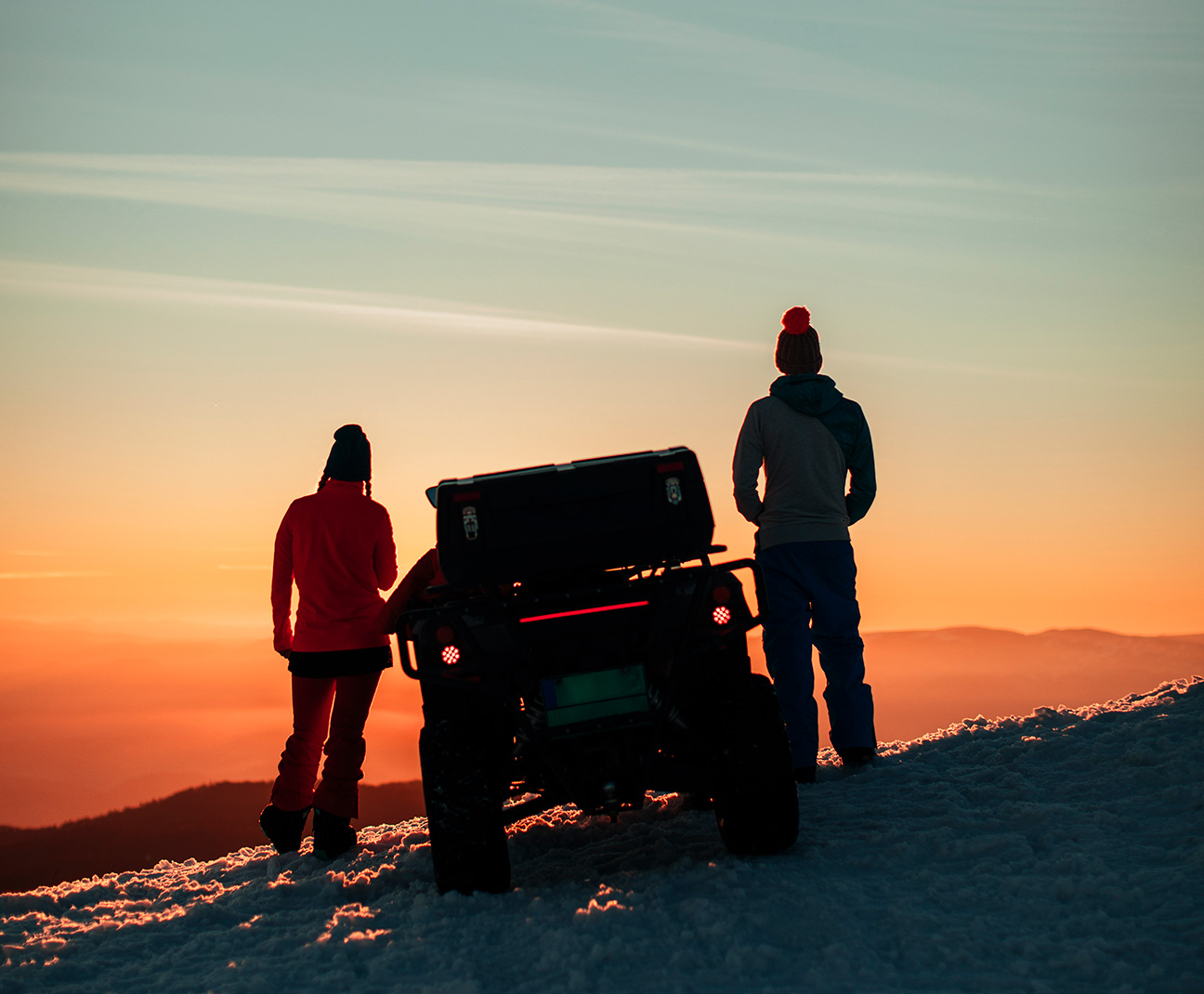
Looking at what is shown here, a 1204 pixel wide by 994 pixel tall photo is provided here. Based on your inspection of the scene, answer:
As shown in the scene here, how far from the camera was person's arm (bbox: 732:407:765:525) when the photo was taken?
665 centimetres

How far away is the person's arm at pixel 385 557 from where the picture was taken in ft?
22.0

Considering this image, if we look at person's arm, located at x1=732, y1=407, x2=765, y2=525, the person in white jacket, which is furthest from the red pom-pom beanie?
person's arm, located at x1=732, y1=407, x2=765, y2=525

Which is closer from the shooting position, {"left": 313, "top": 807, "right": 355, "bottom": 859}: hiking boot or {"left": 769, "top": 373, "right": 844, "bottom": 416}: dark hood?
{"left": 313, "top": 807, "right": 355, "bottom": 859}: hiking boot

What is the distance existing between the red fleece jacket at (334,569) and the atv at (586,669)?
1.75 meters

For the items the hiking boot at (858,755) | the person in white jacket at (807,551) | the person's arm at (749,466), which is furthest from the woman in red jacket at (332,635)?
the hiking boot at (858,755)

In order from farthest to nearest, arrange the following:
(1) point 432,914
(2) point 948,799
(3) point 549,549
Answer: (2) point 948,799
(3) point 549,549
(1) point 432,914

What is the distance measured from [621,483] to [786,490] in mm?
2082

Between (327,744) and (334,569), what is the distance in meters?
1.13

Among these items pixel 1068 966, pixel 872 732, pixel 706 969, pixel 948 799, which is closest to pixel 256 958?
pixel 706 969

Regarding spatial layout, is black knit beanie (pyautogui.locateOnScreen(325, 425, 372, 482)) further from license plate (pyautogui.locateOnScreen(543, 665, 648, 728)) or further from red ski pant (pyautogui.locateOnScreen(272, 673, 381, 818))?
license plate (pyautogui.locateOnScreen(543, 665, 648, 728))

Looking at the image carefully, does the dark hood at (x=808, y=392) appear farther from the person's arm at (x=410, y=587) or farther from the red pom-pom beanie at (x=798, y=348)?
the person's arm at (x=410, y=587)

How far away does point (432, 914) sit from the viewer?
14.6 ft

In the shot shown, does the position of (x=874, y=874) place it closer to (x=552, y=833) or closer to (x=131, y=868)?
(x=552, y=833)

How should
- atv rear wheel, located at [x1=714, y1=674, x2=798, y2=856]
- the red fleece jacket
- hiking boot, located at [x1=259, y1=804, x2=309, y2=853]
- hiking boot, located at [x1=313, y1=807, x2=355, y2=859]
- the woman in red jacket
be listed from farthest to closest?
hiking boot, located at [x1=259, y1=804, x2=309, y2=853] → the red fleece jacket → the woman in red jacket → hiking boot, located at [x1=313, y1=807, x2=355, y2=859] → atv rear wheel, located at [x1=714, y1=674, x2=798, y2=856]
